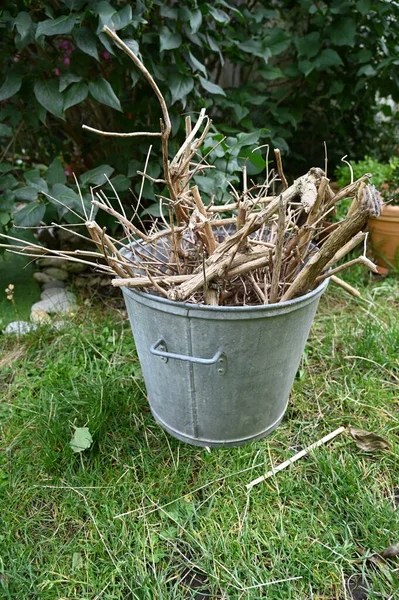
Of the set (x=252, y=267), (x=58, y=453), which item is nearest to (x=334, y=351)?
(x=252, y=267)

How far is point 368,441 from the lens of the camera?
1351 mm

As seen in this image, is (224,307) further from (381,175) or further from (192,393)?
(381,175)

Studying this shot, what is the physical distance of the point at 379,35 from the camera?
2227 millimetres

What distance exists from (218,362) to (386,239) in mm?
1544

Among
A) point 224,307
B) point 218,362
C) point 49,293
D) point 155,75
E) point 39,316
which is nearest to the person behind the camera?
point 224,307

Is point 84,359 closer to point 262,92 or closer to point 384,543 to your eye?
point 384,543

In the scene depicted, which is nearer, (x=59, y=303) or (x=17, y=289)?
(x=59, y=303)

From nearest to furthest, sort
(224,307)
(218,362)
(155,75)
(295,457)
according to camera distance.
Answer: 1. (224,307)
2. (218,362)
3. (295,457)
4. (155,75)

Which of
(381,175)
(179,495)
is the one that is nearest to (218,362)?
(179,495)

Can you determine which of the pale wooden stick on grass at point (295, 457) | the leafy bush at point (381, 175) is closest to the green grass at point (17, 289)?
the pale wooden stick on grass at point (295, 457)

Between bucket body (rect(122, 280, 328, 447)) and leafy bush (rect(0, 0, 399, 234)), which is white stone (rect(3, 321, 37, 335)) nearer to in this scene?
leafy bush (rect(0, 0, 399, 234))

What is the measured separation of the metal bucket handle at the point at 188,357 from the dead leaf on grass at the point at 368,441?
20.5 inches

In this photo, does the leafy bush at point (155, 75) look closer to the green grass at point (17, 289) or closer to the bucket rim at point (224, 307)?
the green grass at point (17, 289)

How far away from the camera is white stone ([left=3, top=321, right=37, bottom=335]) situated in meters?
1.83
